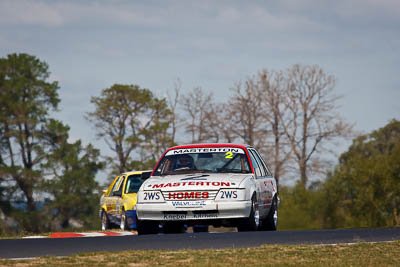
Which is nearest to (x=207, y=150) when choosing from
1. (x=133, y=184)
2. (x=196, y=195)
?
(x=196, y=195)

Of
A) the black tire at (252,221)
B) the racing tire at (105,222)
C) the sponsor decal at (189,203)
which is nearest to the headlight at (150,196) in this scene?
the sponsor decal at (189,203)

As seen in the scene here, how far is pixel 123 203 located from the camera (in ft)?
71.0

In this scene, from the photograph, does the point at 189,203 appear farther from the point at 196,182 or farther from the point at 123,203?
the point at 123,203

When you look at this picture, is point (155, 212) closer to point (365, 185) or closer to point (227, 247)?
point (227, 247)

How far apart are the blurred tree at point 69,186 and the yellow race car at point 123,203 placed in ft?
100

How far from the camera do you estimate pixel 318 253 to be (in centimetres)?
1113

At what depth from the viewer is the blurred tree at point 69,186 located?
53.5 meters

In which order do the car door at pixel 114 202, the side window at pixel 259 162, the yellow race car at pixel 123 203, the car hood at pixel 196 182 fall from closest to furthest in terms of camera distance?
the car hood at pixel 196 182 < the side window at pixel 259 162 < the yellow race car at pixel 123 203 < the car door at pixel 114 202

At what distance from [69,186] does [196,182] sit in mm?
41070

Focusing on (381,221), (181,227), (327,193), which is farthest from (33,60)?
(181,227)

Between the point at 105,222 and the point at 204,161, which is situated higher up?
the point at 204,161

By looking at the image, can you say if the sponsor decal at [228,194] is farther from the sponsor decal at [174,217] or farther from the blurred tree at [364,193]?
the blurred tree at [364,193]

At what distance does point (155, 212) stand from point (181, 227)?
4.45 ft

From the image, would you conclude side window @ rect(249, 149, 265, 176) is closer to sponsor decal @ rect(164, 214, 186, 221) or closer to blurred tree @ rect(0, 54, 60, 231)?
sponsor decal @ rect(164, 214, 186, 221)
